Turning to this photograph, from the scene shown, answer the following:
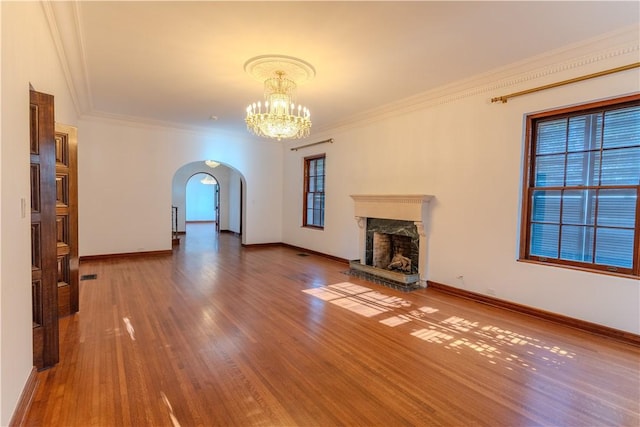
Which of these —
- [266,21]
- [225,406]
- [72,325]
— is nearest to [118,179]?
[72,325]

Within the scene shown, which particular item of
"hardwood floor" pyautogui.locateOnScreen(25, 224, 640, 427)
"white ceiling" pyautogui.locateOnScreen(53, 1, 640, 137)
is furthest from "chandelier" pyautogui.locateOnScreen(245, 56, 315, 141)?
"hardwood floor" pyautogui.locateOnScreen(25, 224, 640, 427)

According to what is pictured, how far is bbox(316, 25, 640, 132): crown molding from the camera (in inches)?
125

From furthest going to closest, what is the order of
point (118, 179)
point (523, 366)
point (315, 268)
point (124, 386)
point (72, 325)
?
point (118, 179), point (315, 268), point (72, 325), point (523, 366), point (124, 386)

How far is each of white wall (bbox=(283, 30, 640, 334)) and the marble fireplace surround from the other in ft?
0.43

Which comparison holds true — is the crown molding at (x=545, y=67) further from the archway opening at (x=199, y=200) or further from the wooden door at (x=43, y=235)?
the archway opening at (x=199, y=200)

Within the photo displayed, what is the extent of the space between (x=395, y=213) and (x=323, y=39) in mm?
2982

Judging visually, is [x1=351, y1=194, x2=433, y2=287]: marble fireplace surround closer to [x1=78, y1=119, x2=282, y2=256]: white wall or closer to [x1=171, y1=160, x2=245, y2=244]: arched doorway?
[x1=78, y1=119, x2=282, y2=256]: white wall

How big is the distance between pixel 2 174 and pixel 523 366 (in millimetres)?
3765

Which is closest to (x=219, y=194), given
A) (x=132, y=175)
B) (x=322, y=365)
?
(x=132, y=175)

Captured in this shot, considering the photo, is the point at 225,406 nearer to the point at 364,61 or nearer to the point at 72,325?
the point at 72,325

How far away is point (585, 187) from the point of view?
356 cm

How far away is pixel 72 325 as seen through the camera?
337 centimetres

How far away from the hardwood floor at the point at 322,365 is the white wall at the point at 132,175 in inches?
102

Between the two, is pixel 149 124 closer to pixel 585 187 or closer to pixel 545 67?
pixel 545 67
